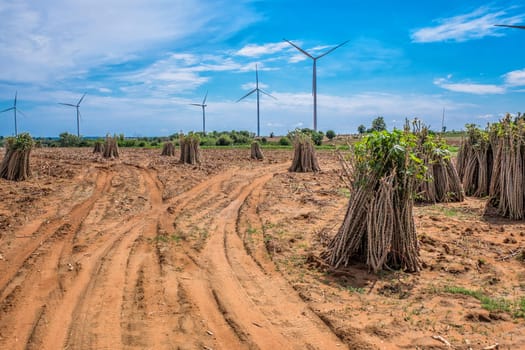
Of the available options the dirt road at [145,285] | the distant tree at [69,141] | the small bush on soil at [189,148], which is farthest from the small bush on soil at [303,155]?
the distant tree at [69,141]

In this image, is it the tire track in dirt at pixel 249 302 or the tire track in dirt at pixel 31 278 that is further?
the tire track in dirt at pixel 31 278

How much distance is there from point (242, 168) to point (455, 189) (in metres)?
10.2

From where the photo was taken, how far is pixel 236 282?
536 centimetres

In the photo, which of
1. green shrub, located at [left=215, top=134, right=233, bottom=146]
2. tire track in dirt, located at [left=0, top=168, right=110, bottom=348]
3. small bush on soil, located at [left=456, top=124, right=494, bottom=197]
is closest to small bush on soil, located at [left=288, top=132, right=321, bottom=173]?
small bush on soil, located at [left=456, top=124, right=494, bottom=197]

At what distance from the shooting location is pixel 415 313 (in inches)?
172

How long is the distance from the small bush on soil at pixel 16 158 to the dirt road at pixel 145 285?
4.71 m

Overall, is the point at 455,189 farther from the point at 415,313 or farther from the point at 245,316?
the point at 245,316

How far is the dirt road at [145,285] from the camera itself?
3969 millimetres

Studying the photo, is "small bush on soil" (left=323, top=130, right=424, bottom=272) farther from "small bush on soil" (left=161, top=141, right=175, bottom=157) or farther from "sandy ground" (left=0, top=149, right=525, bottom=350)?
"small bush on soil" (left=161, top=141, right=175, bottom=157)

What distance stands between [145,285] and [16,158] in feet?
35.8

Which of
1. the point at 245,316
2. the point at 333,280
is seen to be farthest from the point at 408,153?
the point at 245,316

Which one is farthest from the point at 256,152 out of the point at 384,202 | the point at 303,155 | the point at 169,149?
the point at 384,202

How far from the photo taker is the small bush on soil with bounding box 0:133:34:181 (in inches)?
531

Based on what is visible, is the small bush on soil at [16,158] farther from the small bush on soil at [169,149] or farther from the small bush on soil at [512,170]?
the small bush on soil at [512,170]
